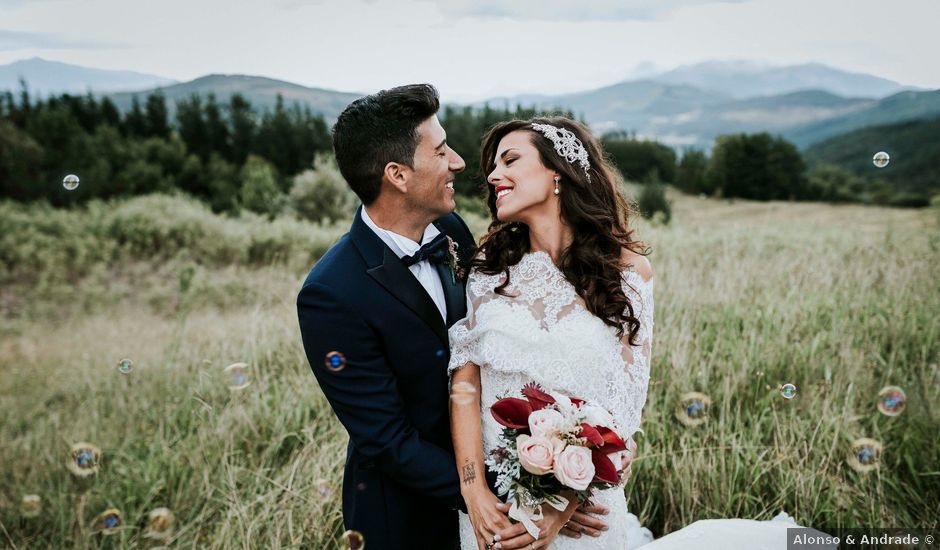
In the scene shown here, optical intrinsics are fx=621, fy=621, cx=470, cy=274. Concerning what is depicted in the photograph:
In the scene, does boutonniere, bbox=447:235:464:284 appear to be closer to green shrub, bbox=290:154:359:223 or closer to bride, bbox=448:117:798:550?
bride, bbox=448:117:798:550

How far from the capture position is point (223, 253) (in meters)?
17.7

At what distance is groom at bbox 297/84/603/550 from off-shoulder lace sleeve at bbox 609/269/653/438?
0.45 meters

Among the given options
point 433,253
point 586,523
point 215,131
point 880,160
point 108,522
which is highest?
point 215,131

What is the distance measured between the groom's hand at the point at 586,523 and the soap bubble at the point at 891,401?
262 centimetres

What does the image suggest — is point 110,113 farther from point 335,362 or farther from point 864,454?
point 864,454

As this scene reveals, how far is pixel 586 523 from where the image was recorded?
2.46 meters

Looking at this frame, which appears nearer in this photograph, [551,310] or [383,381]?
[383,381]

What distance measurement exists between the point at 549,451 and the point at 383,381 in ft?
2.50

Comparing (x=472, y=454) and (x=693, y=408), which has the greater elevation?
(x=472, y=454)

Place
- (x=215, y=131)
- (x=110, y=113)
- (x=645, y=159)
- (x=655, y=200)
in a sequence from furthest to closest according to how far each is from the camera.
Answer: (x=645, y=159)
(x=215, y=131)
(x=110, y=113)
(x=655, y=200)

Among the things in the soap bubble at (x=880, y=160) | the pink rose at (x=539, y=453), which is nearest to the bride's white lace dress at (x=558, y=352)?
the pink rose at (x=539, y=453)

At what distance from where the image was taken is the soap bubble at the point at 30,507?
4074 millimetres

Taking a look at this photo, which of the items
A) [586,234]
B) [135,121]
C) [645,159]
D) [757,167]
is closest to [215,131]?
[135,121]

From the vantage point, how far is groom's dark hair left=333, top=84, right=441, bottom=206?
8.68ft
